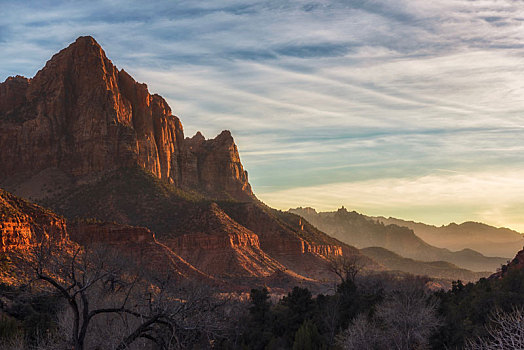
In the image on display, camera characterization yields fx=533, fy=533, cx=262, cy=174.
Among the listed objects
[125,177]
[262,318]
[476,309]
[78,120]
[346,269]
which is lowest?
[262,318]

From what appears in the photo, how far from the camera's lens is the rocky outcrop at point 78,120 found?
12619 centimetres

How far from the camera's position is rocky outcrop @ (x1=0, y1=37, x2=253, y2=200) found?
126188 millimetres

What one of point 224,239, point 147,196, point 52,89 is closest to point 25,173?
point 52,89

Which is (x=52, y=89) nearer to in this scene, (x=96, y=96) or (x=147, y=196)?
(x=96, y=96)

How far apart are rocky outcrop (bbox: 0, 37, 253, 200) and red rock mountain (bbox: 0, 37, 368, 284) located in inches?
10.8

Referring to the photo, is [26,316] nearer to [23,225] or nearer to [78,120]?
[23,225]

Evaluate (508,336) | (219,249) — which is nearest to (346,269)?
(219,249)

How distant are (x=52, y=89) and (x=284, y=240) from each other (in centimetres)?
7105

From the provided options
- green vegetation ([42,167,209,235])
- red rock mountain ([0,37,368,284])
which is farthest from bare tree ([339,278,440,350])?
green vegetation ([42,167,209,235])

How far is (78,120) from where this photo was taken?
134250 mm

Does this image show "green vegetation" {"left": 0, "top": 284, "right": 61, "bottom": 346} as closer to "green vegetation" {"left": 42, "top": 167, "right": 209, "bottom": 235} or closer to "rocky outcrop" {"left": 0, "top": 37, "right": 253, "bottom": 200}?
"green vegetation" {"left": 42, "top": 167, "right": 209, "bottom": 235}

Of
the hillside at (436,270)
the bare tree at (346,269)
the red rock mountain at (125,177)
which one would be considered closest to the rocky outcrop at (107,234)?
the red rock mountain at (125,177)

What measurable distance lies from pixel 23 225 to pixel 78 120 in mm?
78421

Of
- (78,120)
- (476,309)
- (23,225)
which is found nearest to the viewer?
(476,309)
